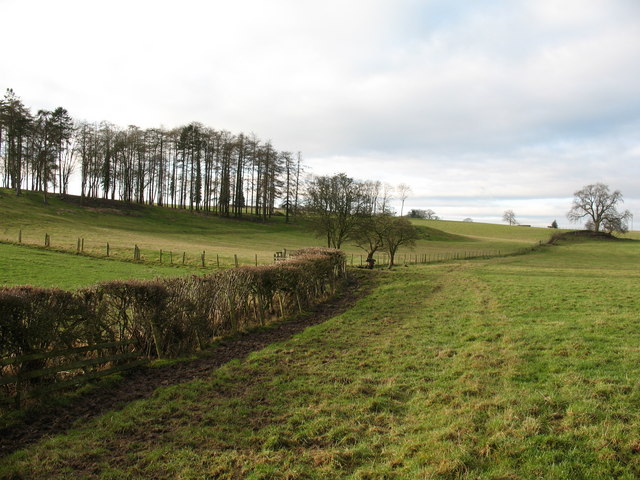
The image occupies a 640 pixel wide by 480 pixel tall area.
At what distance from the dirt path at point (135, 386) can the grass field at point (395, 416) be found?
494 millimetres

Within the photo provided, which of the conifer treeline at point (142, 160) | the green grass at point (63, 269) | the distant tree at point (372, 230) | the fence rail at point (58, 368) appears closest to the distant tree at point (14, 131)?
the conifer treeline at point (142, 160)

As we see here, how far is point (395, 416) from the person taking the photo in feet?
20.4

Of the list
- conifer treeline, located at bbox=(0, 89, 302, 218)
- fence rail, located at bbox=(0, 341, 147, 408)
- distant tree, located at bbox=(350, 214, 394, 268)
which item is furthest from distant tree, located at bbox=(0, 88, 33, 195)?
fence rail, located at bbox=(0, 341, 147, 408)

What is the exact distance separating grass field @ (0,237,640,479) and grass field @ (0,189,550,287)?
557 inches

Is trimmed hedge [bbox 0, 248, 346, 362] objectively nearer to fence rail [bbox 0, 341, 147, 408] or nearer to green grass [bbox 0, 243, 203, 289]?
fence rail [bbox 0, 341, 147, 408]

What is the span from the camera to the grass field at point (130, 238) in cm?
2347

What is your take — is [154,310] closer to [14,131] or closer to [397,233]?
[397,233]

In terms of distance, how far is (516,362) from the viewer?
26.6 feet


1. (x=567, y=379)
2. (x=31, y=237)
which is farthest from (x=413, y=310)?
(x=31, y=237)

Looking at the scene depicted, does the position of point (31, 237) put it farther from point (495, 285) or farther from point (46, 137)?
point (495, 285)

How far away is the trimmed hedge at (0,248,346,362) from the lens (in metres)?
6.96

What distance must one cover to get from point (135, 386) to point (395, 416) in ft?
18.2

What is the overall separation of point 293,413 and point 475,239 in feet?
300

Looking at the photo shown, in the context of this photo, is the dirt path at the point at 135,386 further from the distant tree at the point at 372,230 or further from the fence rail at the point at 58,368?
the distant tree at the point at 372,230
